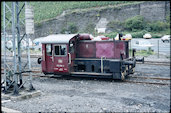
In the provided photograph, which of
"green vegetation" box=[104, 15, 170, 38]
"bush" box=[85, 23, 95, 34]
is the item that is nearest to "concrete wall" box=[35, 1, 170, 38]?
"bush" box=[85, 23, 95, 34]

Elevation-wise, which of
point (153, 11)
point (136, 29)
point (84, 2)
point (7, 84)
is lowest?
point (7, 84)

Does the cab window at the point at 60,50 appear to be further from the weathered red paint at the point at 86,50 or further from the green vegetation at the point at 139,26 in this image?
the green vegetation at the point at 139,26

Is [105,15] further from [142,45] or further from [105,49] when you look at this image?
[105,49]

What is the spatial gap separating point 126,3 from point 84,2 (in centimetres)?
1298

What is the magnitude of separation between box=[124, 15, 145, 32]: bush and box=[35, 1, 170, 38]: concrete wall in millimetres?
3576

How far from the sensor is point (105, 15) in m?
52.1

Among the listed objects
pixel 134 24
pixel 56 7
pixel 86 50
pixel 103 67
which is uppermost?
pixel 56 7

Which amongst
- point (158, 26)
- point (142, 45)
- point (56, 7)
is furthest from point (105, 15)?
point (142, 45)

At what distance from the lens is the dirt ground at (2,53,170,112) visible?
7.59m

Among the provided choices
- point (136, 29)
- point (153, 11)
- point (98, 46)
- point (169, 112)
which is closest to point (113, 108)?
point (169, 112)

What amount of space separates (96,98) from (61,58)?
4.45m

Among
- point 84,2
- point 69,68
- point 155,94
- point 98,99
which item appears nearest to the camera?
point 98,99

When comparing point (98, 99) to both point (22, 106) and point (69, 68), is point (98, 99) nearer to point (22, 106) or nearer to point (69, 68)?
point (22, 106)

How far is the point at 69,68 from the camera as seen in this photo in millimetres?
12523
